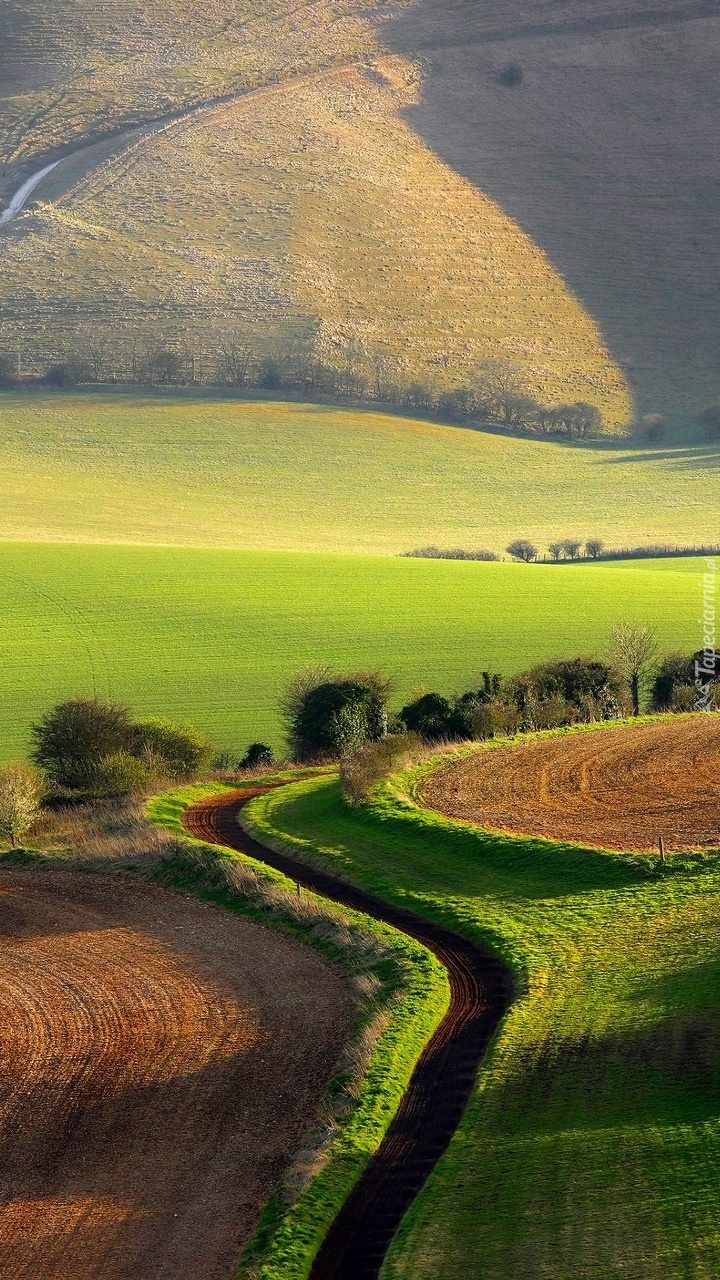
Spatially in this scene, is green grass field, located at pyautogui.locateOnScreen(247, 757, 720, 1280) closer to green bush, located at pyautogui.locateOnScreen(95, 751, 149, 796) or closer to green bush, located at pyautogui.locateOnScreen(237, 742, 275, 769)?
green bush, located at pyautogui.locateOnScreen(95, 751, 149, 796)

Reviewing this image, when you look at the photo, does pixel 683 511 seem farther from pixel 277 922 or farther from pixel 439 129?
pixel 439 129

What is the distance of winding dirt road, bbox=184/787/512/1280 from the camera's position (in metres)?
14.2

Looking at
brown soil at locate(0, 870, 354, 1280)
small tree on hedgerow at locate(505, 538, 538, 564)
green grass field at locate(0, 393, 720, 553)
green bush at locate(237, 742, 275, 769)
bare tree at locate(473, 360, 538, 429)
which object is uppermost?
bare tree at locate(473, 360, 538, 429)

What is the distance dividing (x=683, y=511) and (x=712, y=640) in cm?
4534

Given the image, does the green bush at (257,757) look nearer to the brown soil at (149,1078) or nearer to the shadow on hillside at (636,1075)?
the brown soil at (149,1078)

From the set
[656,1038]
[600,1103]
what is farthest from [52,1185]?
[656,1038]

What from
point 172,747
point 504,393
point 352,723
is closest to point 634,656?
point 352,723

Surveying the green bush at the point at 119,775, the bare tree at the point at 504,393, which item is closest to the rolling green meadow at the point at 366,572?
the green bush at the point at 119,775

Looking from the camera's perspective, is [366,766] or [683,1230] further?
[366,766]

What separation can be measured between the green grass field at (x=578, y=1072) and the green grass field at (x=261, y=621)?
18417 mm

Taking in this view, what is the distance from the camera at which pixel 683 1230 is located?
43.3 feet

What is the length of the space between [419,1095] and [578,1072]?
2.01m

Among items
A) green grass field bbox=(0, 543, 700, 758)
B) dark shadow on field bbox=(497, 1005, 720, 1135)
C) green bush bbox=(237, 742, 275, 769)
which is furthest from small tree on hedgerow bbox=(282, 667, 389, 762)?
dark shadow on field bbox=(497, 1005, 720, 1135)

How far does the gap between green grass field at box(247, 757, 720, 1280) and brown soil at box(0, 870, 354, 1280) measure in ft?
7.94
